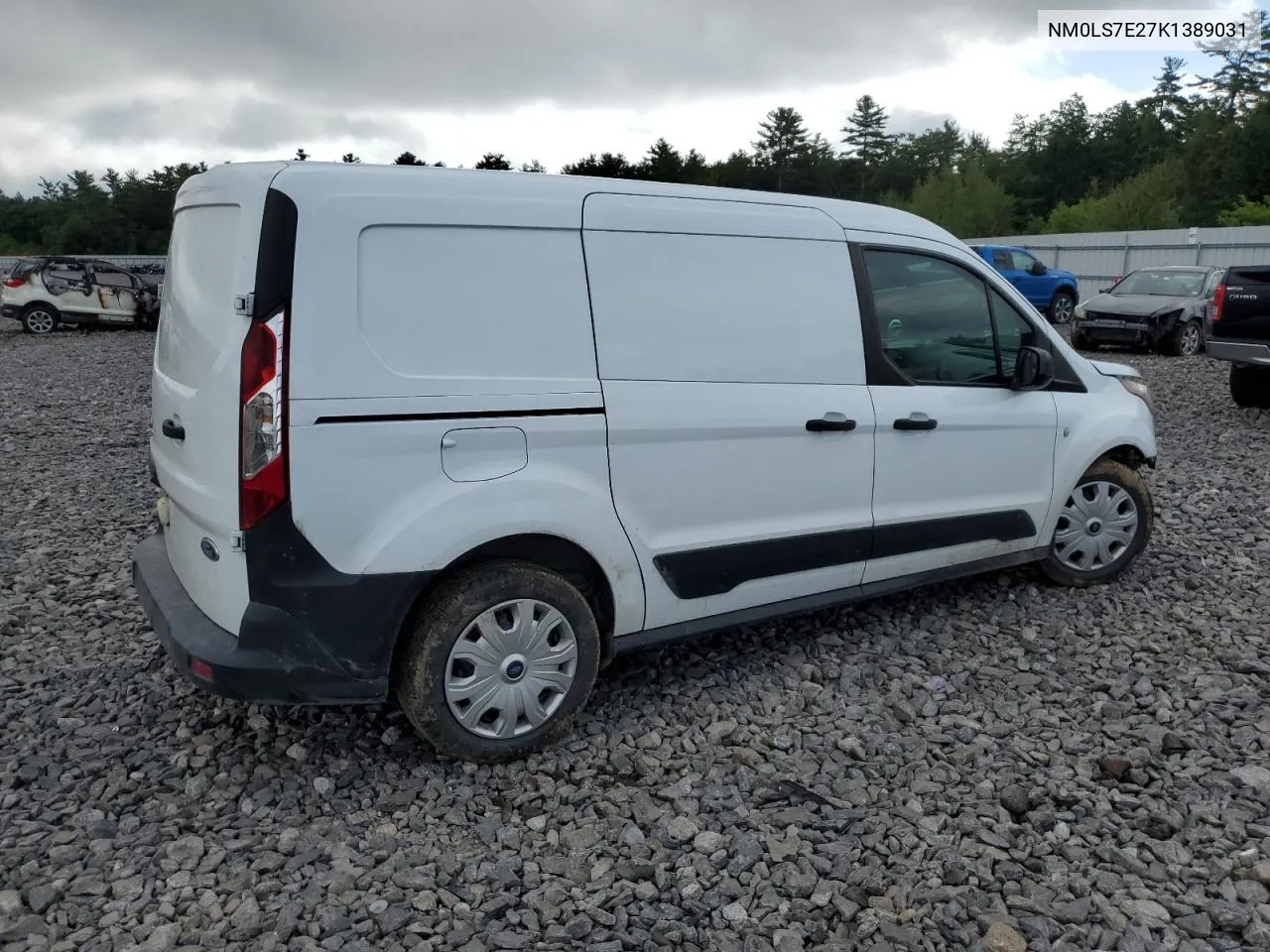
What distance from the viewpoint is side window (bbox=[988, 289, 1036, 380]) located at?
15.3 ft

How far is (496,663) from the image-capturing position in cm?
339

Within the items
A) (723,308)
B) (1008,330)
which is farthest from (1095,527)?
(723,308)

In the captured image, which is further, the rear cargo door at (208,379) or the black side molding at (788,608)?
the black side molding at (788,608)

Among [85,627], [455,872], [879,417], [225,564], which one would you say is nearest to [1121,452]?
[879,417]

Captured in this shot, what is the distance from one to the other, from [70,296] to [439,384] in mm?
21459

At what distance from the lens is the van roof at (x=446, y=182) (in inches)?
120

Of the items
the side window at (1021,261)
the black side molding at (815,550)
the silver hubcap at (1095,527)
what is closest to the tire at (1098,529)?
the silver hubcap at (1095,527)

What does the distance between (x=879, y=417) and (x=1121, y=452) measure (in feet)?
6.41

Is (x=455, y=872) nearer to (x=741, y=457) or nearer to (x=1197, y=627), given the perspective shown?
(x=741, y=457)

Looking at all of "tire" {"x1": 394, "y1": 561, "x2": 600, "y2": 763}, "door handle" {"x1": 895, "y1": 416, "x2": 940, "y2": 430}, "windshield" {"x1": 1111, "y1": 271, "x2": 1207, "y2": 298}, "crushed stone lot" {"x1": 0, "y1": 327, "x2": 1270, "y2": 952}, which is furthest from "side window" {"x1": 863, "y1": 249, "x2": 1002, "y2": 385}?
"windshield" {"x1": 1111, "y1": 271, "x2": 1207, "y2": 298}

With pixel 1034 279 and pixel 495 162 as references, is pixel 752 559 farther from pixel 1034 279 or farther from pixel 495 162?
pixel 495 162

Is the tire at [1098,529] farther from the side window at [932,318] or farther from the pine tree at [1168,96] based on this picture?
the pine tree at [1168,96]

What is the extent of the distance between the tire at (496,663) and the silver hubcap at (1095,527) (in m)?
2.77

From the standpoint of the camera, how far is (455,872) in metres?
2.94
